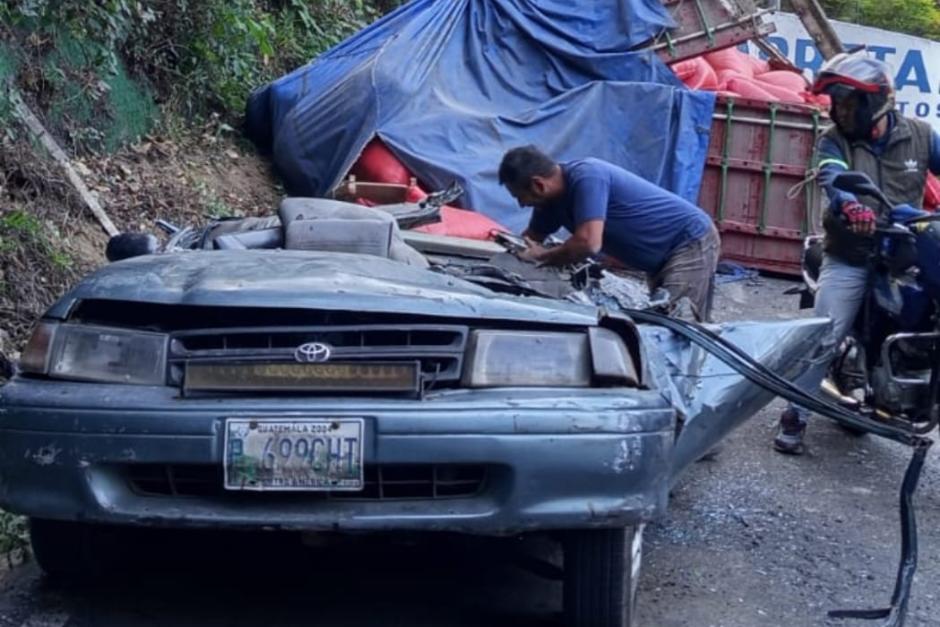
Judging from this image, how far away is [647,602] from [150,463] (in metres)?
1.79

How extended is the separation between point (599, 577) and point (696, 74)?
8.68 metres

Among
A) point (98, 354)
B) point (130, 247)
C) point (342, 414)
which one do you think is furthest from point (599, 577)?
point (130, 247)

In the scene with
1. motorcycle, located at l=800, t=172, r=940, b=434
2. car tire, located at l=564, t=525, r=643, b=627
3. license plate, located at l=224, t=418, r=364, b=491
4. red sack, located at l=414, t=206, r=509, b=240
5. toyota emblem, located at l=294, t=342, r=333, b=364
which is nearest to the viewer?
license plate, located at l=224, t=418, r=364, b=491

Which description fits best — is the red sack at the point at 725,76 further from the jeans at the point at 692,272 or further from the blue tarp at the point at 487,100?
the jeans at the point at 692,272

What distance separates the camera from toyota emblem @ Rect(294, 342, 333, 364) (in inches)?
146

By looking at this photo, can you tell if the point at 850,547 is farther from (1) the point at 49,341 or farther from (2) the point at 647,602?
(1) the point at 49,341

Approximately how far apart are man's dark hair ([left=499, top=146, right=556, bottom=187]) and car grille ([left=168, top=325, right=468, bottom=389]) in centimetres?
246

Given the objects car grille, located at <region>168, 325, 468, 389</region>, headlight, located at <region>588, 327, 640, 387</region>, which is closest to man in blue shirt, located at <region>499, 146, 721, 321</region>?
headlight, located at <region>588, 327, 640, 387</region>

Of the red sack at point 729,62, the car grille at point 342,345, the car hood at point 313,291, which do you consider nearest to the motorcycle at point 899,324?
the car hood at point 313,291

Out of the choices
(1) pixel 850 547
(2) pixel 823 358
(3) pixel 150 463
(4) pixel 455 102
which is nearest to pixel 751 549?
(1) pixel 850 547

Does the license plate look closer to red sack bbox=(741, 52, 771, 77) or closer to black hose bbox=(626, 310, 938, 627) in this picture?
black hose bbox=(626, 310, 938, 627)

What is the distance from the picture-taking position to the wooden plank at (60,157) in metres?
7.66

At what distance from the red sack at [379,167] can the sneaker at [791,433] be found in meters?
4.12

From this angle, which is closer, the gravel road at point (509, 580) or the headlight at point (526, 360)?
the headlight at point (526, 360)
